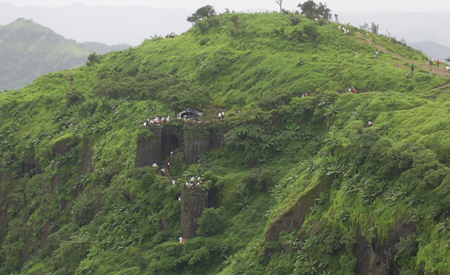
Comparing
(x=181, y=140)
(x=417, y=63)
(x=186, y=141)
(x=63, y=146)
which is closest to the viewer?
(x=186, y=141)

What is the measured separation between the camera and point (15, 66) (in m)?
191

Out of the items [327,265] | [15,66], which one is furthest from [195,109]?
[15,66]

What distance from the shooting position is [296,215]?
86.3 feet

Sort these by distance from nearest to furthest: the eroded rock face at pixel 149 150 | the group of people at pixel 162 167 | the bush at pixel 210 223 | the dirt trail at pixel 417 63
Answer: the bush at pixel 210 223
the group of people at pixel 162 167
the eroded rock face at pixel 149 150
the dirt trail at pixel 417 63

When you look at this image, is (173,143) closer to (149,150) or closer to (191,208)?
(149,150)

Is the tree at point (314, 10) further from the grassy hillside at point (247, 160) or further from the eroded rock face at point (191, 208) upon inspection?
the eroded rock face at point (191, 208)

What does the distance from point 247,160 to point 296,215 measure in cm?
1130

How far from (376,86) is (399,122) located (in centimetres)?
1198

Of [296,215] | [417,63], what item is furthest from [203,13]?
[296,215]

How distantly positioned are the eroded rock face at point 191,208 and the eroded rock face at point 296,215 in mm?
7128

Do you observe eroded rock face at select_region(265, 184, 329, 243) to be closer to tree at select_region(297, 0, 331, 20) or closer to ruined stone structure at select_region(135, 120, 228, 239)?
ruined stone structure at select_region(135, 120, 228, 239)

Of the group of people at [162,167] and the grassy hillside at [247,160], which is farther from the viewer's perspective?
the group of people at [162,167]

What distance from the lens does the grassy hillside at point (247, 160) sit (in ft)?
74.0

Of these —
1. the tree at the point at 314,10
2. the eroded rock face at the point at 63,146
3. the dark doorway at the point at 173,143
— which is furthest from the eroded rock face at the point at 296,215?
the tree at the point at 314,10
